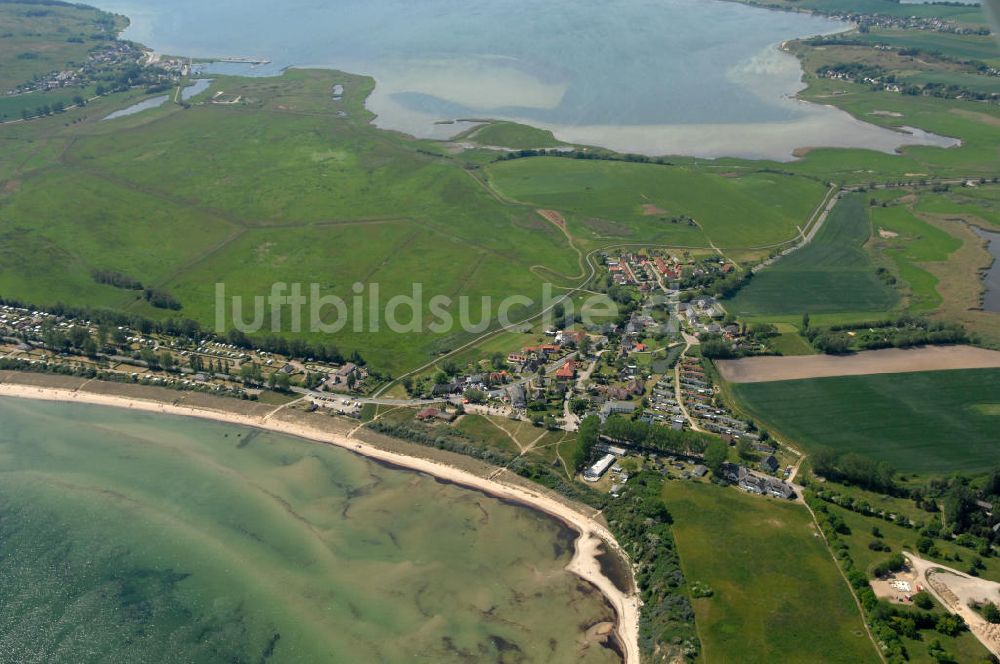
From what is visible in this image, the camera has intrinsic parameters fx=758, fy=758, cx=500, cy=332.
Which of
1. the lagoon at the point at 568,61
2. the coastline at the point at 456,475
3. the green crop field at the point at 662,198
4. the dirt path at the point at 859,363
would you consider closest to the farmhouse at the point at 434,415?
the coastline at the point at 456,475

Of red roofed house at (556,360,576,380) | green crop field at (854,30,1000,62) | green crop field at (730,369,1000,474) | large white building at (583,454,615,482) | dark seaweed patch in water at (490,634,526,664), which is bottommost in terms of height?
dark seaweed patch in water at (490,634,526,664)

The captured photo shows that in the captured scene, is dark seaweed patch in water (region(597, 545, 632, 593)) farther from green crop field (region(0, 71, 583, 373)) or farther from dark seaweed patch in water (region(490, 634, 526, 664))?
green crop field (region(0, 71, 583, 373))

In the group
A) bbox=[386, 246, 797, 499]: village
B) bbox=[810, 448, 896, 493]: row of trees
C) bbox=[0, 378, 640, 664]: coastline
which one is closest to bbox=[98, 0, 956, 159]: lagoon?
bbox=[386, 246, 797, 499]: village

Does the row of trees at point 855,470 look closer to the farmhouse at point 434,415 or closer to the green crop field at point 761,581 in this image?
the green crop field at point 761,581

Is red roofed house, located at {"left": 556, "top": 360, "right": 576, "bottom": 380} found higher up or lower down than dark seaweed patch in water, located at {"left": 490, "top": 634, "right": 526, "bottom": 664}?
higher up

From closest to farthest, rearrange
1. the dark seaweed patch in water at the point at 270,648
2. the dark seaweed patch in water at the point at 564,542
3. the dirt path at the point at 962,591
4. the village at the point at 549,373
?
the dirt path at the point at 962,591
the dark seaweed patch in water at the point at 270,648
the dark seaweed patch in water at the point at 564,542
the village at the point at 549,373

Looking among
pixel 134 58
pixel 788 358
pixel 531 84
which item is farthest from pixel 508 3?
pixel 788 358

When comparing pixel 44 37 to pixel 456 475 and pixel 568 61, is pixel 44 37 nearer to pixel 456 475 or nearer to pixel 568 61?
pixel 568 61
